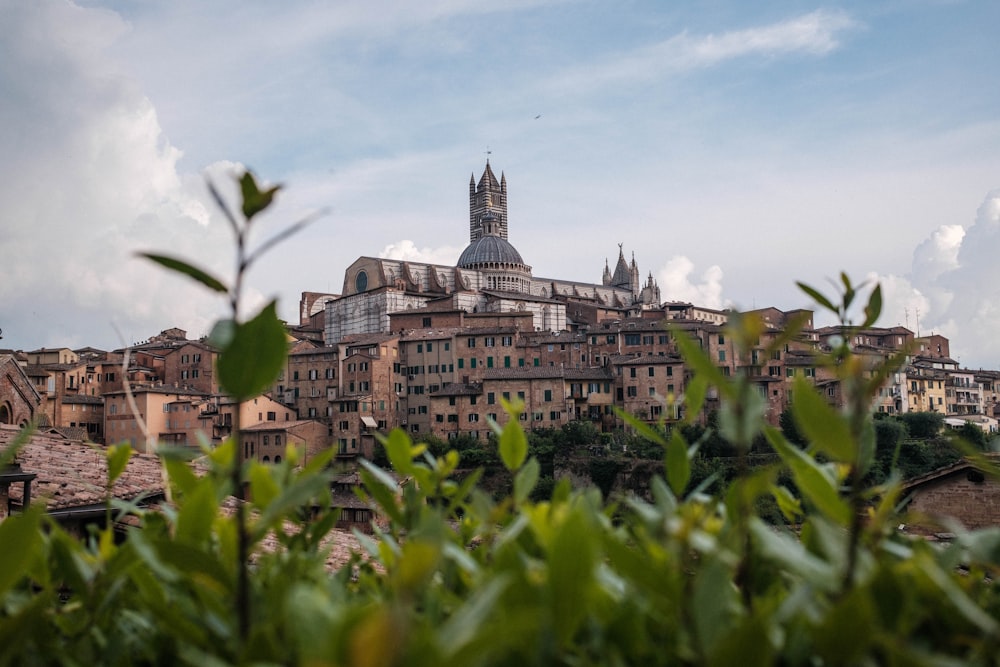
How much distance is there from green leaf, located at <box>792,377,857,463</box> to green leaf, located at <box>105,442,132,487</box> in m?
1.24

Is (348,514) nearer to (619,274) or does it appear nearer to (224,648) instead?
(224,648)

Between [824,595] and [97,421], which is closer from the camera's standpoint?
[824,595]

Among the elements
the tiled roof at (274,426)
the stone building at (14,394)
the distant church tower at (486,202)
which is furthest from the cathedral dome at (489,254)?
the stone building at (14,394)

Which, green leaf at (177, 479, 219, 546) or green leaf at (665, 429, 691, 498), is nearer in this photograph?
green leaf at (177, 479, 219, 546)

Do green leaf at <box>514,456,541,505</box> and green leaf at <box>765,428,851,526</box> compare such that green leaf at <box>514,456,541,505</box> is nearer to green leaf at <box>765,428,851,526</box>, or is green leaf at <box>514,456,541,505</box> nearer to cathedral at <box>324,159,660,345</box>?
green leaf at <box>765,428,851,526</box>

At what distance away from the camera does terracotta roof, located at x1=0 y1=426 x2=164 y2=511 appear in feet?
24.4

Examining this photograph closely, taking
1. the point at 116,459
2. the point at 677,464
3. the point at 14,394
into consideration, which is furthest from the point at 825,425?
the point at 14,394

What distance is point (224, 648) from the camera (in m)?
1.15

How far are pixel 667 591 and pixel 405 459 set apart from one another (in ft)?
2.56

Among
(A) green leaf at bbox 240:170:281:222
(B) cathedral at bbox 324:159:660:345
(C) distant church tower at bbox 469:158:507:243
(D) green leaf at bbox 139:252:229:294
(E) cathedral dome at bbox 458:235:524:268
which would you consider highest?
(C) distant church tower at bbox 469:158:507:243

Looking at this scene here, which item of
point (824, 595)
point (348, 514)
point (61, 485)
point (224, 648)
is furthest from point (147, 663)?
point (348, 514)

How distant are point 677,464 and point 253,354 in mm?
843

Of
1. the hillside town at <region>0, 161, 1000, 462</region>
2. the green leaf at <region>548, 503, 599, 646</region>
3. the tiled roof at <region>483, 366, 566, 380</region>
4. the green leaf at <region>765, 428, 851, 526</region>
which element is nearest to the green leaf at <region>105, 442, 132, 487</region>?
the green leaf at <region>548, 503, 599, 646</region>

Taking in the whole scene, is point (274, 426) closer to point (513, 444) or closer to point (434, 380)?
point (434, 380)
